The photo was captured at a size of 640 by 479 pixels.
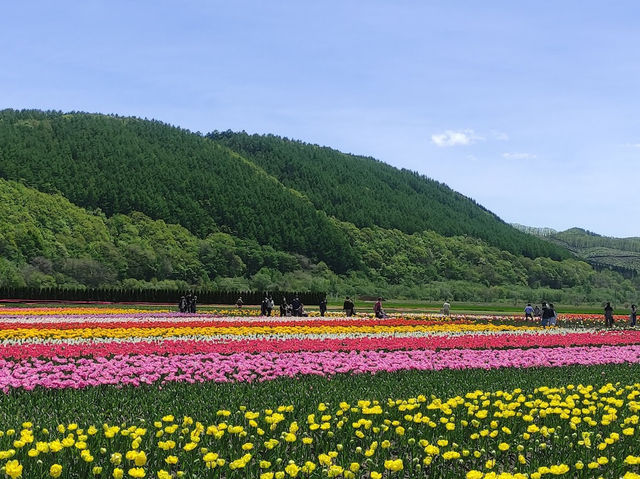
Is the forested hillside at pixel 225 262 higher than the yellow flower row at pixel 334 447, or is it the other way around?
the forested hillside at pixel 225 262

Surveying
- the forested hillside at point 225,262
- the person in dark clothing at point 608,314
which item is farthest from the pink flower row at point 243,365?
the forested hillside at point 225,262

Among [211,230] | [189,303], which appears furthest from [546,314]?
[211,230]

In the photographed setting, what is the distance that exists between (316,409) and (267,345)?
8661mm

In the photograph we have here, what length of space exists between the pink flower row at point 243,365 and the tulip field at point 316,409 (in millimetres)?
50

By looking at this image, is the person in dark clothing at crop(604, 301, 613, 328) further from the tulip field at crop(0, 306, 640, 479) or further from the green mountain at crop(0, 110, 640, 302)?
the green mountain at crop(0, 110, 640, 302)

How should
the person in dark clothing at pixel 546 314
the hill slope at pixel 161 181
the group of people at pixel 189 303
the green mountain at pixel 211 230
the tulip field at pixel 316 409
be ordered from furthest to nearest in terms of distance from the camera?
1. the hill slope at pixel 161 181
2. the green mountain at pixel 211 230
3. the group of people at pixel 189 303
4. the person in dark clothing at pixel 546 314
5. the tulip field at pixel 316 409

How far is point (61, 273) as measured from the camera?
306 ft

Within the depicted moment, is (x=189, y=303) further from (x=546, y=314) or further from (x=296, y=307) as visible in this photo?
(x=546, y=314)

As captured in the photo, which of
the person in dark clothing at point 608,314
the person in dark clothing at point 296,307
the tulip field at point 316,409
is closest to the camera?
the tulip field at point 316,409

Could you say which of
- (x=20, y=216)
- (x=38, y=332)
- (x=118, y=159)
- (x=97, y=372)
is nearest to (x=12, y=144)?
(x=118, y=159)

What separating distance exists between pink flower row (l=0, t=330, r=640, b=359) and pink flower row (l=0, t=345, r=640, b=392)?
0.79m

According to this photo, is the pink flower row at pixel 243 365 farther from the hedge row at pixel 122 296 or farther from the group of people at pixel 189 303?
the hedge row at pixel 122 296

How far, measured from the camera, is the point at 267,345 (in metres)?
17.9

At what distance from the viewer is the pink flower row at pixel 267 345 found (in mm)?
15445
